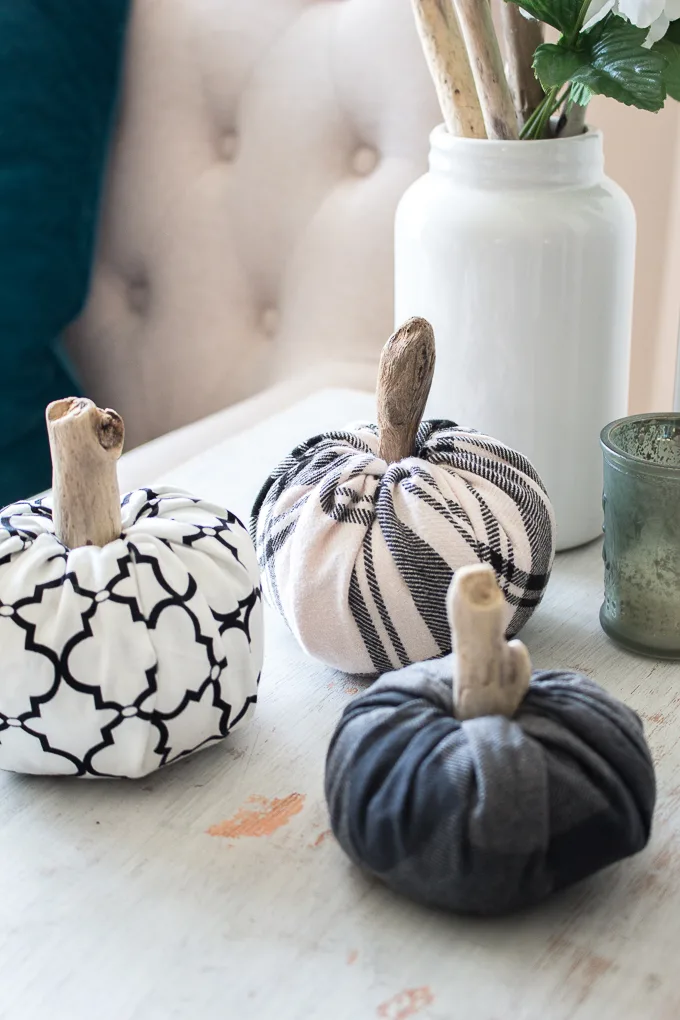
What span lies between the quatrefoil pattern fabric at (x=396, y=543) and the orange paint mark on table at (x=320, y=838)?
0.32ft

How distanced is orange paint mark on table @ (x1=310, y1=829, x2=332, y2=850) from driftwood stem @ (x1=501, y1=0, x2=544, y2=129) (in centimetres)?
42

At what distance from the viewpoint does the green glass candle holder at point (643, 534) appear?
54 cm

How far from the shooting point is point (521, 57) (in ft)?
2.04

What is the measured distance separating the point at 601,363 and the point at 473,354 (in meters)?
0.08

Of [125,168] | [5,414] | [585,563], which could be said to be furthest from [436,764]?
[125,168]

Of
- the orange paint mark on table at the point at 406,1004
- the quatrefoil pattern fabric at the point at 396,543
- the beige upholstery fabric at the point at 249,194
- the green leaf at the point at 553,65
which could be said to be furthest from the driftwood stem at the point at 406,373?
the beige upholstery fabric at the point at 249,194

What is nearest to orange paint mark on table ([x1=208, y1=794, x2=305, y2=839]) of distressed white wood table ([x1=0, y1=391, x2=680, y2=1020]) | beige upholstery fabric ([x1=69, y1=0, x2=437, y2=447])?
distressed white wood table ([x1=0, y1=391, x2=680, y2=1020])

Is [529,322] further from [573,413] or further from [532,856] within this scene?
[532,856]

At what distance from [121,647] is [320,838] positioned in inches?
4.4

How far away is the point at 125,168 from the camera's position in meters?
1.07

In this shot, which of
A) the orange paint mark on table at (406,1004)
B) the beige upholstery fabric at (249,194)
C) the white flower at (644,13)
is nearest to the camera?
the orange paint mark on table at (406,1004)

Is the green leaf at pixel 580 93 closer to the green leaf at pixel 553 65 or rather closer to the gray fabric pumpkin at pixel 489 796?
the green leaf at pixel 553 65

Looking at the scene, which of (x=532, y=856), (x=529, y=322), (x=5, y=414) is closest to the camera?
(x=532, y=856)

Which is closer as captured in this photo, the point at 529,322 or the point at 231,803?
the point at 231,803
